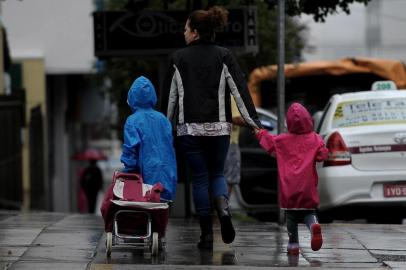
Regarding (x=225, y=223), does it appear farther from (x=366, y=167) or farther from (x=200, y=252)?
(x=366, y=167)

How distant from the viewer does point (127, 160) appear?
28.0 feet

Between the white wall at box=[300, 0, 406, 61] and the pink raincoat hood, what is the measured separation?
25.1 meters

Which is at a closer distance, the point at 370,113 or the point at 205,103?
the point at 205,103

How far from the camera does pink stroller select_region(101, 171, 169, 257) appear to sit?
27.0 feet

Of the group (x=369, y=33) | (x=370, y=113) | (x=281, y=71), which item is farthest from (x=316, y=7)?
(x=369, y=33)

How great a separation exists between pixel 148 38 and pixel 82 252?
5116 millimetres

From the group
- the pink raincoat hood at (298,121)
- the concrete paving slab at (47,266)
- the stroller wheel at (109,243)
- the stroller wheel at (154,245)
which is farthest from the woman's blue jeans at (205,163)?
the concrete paving slab at (47,266)

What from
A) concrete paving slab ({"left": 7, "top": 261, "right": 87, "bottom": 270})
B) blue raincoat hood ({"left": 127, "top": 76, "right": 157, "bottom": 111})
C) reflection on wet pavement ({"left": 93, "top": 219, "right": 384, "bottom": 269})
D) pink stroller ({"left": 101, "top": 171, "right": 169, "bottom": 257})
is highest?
blue raincoat hood ({"left": 127, "top": 76, "right": 157, "bottom": 111})

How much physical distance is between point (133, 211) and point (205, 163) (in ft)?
2.80

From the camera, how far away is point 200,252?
866 centimetres

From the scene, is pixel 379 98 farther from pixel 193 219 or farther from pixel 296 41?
pixel 296 41

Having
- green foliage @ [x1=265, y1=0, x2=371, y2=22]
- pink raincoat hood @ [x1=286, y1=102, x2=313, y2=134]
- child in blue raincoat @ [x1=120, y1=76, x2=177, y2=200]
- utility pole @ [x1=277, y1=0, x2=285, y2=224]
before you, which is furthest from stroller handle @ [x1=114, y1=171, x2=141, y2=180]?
green foliage @ [x1=265, y1=0, x2=371, y2=22]

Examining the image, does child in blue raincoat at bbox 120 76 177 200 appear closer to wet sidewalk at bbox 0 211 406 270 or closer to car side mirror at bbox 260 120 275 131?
wet sidewalk at bbox 0 211 406 270

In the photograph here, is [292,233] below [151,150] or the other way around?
below
